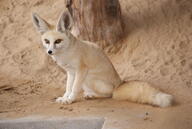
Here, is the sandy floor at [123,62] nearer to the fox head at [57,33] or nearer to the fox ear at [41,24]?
the fox head at [57,33]

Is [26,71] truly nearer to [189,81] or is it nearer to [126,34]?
[126,34]

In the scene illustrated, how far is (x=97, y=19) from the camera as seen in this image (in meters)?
8.06

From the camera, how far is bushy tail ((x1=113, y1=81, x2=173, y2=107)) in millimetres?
5947

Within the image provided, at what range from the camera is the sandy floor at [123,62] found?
5983 mm

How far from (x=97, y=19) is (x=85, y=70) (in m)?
1.80

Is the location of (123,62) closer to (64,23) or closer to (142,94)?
(142,94)

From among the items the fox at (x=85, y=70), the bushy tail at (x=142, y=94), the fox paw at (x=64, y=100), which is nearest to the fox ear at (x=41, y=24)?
the fox at (x=85, y=70)

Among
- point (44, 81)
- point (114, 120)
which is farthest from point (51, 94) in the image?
point (114, 120)

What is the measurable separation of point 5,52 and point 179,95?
3861 millimetres

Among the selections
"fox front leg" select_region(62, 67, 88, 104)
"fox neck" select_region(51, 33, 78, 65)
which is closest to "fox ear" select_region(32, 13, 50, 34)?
"fox neck" select_region(51, 33, 78, 65)

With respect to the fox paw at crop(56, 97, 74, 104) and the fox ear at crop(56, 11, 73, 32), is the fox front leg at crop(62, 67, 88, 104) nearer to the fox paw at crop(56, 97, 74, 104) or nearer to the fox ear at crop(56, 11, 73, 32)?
the fox paw at crop(56, 97, 74, 104)

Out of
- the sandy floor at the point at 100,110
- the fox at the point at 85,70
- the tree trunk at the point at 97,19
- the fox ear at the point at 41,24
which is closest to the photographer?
the sandy floor at the point at 100,110

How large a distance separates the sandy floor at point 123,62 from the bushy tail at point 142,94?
10 cm

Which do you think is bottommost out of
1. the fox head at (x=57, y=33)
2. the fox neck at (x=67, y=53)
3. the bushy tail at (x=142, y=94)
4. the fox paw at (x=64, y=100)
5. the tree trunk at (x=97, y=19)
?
the fox paw at (x=64, y=100)
